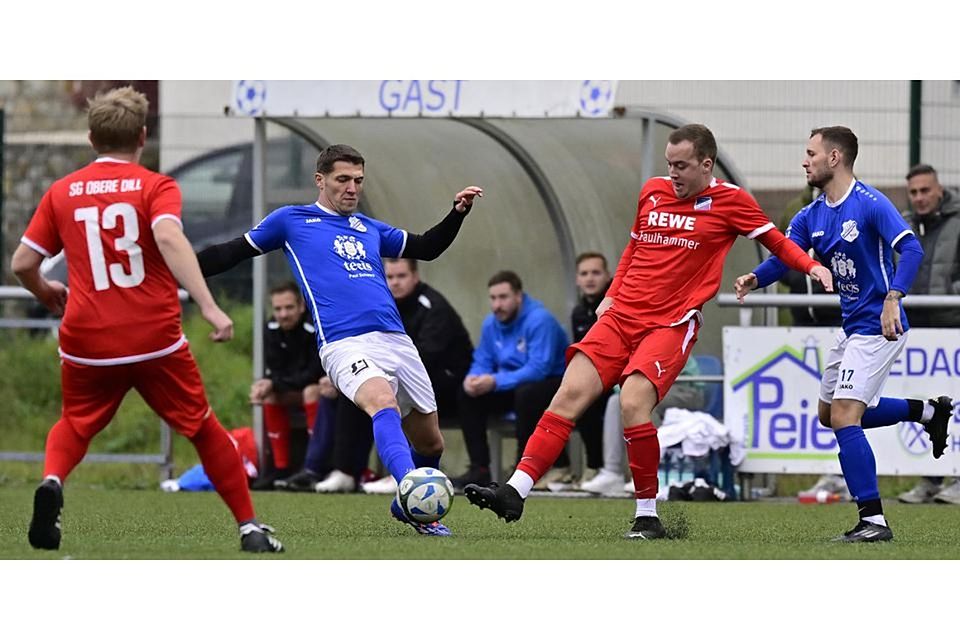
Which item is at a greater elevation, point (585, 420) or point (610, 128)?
point (610, 128)

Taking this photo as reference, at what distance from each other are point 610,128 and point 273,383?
3.34 meters

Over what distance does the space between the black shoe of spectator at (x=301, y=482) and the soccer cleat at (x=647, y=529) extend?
4.52m

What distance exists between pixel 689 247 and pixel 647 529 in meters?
1.38

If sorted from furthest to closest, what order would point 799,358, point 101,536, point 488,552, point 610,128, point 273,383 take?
point 610,128, point 273,383, point 799,358, point 101,536, point 488,552

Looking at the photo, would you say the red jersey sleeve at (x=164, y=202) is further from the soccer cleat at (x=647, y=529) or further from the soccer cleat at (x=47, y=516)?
the soccer cleat at (x=647, y=529)

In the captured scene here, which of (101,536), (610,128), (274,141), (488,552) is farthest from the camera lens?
(274,141)

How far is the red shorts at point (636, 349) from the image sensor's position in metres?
8.51

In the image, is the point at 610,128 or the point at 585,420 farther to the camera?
the point at 610,128

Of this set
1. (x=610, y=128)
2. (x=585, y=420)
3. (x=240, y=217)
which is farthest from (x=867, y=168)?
(x=240, y=217)

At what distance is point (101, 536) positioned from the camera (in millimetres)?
8312

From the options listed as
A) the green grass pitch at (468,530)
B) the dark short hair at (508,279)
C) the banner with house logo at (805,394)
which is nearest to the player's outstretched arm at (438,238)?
the green grass pitch at (468,530)

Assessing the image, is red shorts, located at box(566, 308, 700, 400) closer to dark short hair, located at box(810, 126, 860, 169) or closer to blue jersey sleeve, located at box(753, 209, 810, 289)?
blue jersey sleeve, located at box(753, 209, 810, 289)

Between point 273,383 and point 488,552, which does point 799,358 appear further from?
point 488,552

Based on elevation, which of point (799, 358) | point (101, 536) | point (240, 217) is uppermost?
point (240, 217)
